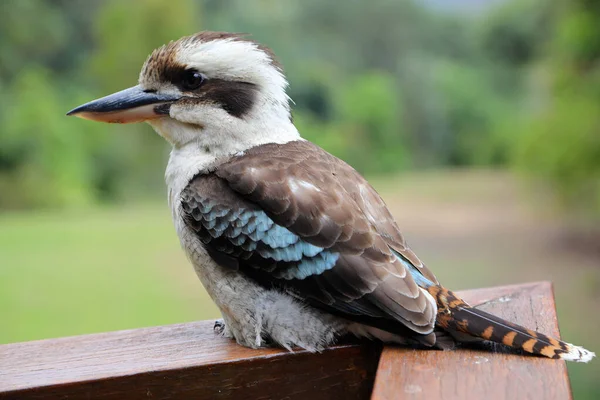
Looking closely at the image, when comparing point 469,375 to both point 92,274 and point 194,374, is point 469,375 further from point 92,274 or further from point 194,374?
point 92,274

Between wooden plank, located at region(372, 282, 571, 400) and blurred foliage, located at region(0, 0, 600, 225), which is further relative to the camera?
blurred foliage, located at region(0, 0, 600, 225)

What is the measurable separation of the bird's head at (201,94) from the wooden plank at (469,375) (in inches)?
18.9

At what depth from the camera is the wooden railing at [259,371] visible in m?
0.89

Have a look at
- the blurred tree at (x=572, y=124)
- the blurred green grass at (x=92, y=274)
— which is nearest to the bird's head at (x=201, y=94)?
the blurred green grass at (x=92, y=274)

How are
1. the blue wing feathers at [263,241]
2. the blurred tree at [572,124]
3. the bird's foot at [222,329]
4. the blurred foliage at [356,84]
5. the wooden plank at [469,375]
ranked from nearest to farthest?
the wooden plank at [469,375] → the blue wing feathers at [263,241] → the bird's foot at [222,329] → the blurred foliage at [356,84] → the blurred tree at [572,124]

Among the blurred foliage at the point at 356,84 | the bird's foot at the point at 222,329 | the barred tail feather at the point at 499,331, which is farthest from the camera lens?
the blurred foliage at the point at 356,84

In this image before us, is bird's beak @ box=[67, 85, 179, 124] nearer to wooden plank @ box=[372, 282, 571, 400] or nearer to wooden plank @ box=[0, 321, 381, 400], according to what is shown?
wooden plank @ box=[0, 321, 381, 400]

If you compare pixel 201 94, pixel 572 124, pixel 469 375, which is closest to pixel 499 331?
pixel 469 375

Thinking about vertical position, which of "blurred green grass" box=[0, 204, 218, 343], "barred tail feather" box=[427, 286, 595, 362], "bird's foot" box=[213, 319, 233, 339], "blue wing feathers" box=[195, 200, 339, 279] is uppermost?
"blurred green grass" box=[0, 204, 218, 343]

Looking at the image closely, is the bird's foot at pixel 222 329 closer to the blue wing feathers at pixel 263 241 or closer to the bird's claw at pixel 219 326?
the bird's claw at pixel 219 326

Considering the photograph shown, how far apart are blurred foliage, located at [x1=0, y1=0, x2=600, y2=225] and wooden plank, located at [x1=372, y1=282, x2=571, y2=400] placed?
2727 mm

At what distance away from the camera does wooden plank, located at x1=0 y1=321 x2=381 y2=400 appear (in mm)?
992

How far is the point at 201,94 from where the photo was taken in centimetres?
127

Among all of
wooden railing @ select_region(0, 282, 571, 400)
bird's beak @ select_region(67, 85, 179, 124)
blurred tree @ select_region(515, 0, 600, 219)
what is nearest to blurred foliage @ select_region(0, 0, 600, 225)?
blurred tree @ select_region(515, 0, 600, 219)
